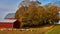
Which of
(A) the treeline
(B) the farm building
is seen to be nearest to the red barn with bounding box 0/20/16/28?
(B) the farm building

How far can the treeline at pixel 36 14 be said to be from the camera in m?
9.16

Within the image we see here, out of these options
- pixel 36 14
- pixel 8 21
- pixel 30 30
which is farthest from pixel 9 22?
pixel 36 14

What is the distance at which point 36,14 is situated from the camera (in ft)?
30.7

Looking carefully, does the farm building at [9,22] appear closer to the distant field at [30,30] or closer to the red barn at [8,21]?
the red barn at [8,21]

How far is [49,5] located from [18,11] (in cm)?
148

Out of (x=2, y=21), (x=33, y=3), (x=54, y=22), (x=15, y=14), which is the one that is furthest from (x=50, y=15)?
(x=2, y=21)

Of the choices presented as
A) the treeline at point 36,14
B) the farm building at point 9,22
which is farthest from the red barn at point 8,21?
Answer: the treeline at point 36,14

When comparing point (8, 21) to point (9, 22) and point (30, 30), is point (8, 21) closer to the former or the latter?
point (9, 22)

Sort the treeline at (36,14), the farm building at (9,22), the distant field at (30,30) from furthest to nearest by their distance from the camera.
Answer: the farm building at (9,22), the treeline at (36,14), the distant field at (30,30)

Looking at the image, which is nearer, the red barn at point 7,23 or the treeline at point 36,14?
the treeline at point 36,14

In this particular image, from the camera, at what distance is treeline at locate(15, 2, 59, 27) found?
9.16 meters

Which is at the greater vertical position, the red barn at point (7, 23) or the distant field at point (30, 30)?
the red barn at point (7, 23)

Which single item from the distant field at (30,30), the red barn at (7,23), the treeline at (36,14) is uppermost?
the treeline at (36,14)

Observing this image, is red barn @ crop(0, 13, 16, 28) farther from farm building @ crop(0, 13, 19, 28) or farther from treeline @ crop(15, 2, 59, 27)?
treeline @ crop(15, 2, 59, 27)
